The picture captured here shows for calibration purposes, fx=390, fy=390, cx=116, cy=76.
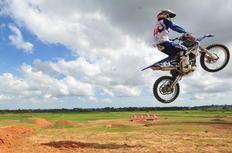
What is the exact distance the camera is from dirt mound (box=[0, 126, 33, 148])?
4025 cm

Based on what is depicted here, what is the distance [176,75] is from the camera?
21.6m

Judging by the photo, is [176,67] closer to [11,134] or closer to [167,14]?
[167,14]

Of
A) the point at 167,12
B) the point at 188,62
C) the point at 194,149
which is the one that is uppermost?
the point at 167,12

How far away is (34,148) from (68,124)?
37.0 meters

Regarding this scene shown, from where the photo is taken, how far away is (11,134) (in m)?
48.9

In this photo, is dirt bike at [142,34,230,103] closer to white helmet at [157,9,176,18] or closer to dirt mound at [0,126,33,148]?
white helmet at [157,9,176,18]

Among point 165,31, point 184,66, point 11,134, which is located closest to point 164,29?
point 165,31

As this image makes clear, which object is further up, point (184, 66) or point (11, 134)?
point (184, 66)

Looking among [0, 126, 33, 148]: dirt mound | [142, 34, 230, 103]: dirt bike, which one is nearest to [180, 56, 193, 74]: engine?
[142, 34, 230, 103]: dirt bike

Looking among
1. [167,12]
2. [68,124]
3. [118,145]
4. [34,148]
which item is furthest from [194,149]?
[68,124]

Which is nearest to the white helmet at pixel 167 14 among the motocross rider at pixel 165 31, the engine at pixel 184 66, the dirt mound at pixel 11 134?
the motocross rider at pixel 165 31

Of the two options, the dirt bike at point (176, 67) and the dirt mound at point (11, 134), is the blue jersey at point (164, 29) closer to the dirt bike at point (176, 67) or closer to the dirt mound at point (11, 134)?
the dirt bike at point (176, 67)

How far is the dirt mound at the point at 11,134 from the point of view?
40250 mm

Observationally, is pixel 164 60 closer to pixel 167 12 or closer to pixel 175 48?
pixel 175 48
